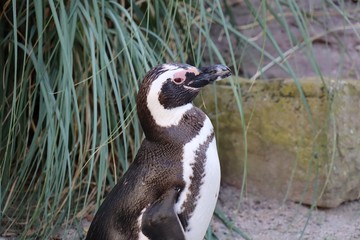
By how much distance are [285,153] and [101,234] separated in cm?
101

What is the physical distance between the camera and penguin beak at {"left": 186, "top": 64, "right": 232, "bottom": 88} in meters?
1.46

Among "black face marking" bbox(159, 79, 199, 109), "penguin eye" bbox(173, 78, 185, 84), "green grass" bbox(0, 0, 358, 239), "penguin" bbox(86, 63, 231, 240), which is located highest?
"penguin eye" bbox(173, 78, 185, 84)

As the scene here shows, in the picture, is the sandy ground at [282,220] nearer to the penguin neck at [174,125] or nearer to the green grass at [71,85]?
the green grass at [71,85]

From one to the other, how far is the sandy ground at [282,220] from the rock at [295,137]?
0.03 meters

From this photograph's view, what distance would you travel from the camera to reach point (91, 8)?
199cm

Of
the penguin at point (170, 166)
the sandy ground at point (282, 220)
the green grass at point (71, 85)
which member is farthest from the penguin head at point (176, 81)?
the sandy ground at point (282, 220)

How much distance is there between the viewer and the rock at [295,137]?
229 centimetres

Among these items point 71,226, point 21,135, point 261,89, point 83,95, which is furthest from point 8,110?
point 261,89

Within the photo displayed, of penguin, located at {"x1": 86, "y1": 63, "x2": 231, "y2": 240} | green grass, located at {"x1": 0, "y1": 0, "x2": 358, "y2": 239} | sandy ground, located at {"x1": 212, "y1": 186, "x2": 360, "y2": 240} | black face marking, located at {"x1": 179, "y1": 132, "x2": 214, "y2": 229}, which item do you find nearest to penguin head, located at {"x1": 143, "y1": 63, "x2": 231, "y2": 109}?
penguin, located at {"x1": 86, "y1": 63, "x2": 231, "y2": 240}

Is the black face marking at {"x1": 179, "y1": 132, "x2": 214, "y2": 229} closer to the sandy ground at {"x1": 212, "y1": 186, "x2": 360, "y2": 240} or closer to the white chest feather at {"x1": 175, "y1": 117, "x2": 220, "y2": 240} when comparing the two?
the white chest feather at {"x1": 175, "y1": 117, "x2": 220, "y2": 240}

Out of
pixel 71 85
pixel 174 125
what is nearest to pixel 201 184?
pixel 174 125

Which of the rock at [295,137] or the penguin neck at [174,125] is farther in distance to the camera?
the rock at [295,137]

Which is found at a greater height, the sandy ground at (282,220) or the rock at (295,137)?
the rock at (295,137)

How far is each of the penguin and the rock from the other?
0.82 m
